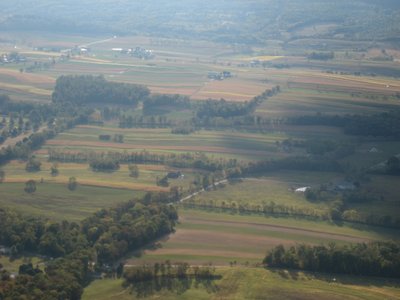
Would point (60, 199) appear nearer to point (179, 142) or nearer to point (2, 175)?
point (2, 175)

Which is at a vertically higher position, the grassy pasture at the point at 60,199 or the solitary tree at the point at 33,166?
the solitary tree at the point at 33,166

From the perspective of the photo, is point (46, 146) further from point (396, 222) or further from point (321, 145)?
point (396, 222)

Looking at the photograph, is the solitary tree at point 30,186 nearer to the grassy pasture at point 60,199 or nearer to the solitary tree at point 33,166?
the grassy pasture at point 60,199

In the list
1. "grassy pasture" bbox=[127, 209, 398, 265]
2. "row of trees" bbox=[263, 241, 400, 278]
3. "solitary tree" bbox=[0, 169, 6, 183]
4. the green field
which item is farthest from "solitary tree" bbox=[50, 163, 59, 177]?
"row of trees" bbox=[263, 241, 400, 278]

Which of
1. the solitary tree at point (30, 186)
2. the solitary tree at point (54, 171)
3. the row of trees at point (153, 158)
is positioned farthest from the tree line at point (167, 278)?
the solitary tree at point (54, 171)

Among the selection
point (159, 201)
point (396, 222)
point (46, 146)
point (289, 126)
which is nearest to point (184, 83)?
point (289, 126)

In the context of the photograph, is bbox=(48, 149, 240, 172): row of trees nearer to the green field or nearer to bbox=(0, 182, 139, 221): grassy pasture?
the green field

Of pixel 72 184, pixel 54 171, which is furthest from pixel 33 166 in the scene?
pixel 72 184
